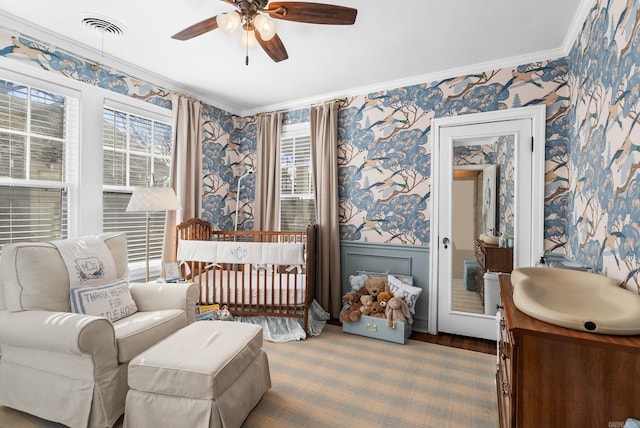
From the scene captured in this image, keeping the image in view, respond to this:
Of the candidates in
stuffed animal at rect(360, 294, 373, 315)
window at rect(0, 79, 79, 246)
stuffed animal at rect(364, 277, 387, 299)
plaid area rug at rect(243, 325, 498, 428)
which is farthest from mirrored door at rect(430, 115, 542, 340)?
window at rect(0, 79, 79, 246)

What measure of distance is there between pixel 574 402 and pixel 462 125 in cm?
236

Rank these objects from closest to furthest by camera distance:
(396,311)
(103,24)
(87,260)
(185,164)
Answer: (87,260) < (103,24) < (396,311) < (185,164)

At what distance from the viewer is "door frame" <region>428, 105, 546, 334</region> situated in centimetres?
251

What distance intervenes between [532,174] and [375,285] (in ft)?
5.34

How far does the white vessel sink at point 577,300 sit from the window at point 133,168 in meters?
3.02

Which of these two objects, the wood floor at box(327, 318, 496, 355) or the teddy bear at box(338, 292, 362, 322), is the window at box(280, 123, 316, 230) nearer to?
the teddy bear at box(338, 292, 362, 322)

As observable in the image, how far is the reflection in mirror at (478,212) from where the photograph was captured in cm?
268

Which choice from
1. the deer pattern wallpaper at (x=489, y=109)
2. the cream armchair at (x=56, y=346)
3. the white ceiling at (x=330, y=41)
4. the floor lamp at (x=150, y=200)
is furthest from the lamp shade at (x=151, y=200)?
the white ceiling at (x=330, y=41)

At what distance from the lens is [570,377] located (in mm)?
973

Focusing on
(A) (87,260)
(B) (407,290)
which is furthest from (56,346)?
(B) (407,290)

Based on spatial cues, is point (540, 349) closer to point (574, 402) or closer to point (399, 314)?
point (574, 402)

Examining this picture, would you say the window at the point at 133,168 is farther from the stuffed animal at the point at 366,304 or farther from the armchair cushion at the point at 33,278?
the stuffed animal at the point at 366,304

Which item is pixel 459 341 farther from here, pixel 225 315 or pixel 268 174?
pixel 268 174

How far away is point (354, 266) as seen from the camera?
3.34 meters
